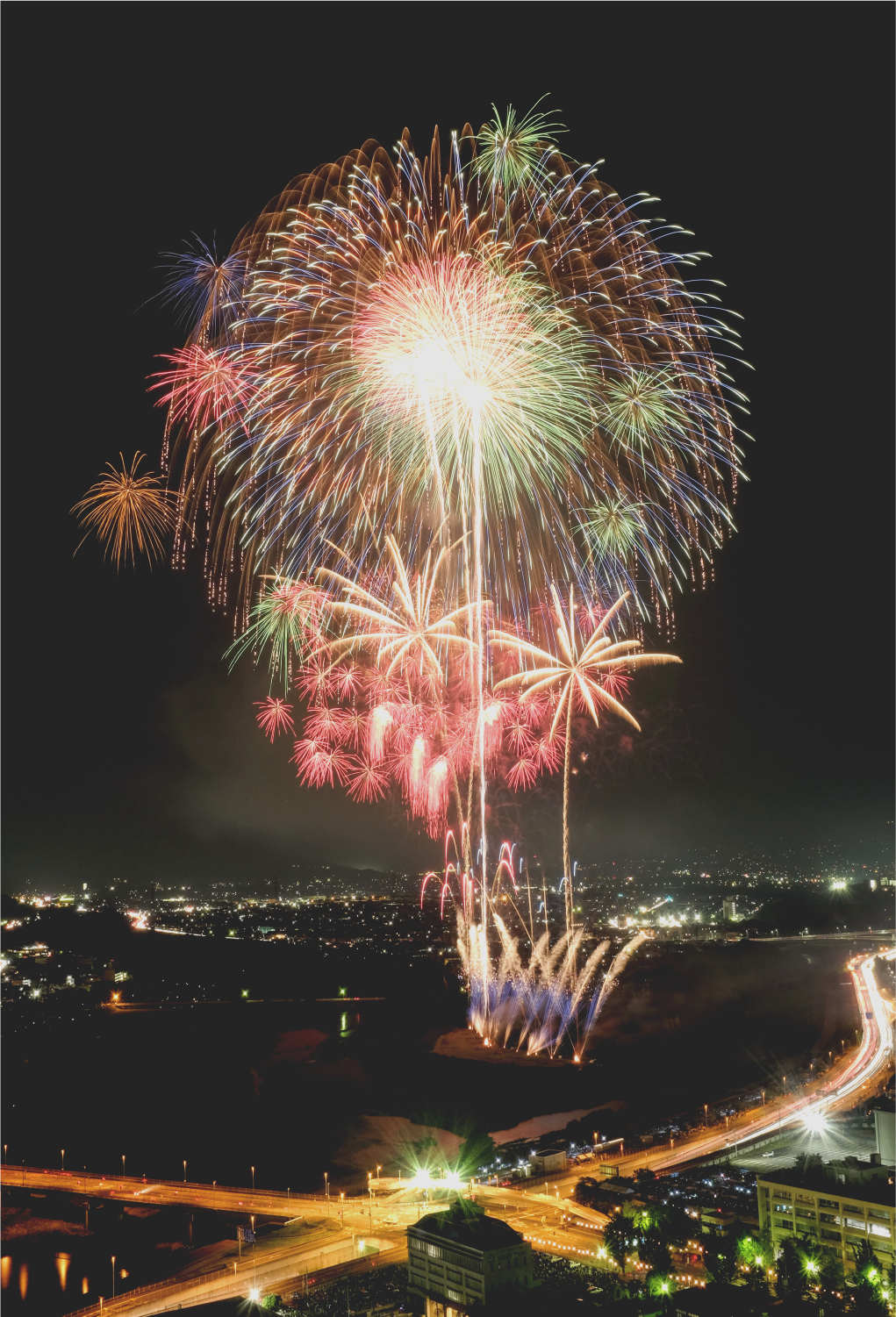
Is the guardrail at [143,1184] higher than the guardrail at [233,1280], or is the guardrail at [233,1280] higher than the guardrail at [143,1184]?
the guardrail at [233,1280]

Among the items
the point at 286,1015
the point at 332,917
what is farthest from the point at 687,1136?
the point at 332,917

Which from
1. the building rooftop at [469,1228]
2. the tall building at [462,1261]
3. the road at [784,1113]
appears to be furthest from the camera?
the road at [784,1113]

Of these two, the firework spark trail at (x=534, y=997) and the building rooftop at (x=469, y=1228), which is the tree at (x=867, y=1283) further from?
the firework spark trail at (x=534, y=997)

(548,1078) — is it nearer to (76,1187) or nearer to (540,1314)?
(76,1187)

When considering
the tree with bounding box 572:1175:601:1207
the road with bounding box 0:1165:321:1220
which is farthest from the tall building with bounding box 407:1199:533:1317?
the road with bounding box 0:1165:321:1220

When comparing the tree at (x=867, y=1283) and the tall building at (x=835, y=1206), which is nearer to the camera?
the tree at (x=867, y=1283)

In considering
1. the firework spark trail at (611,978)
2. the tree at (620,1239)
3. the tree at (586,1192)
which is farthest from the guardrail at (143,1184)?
the firework spark trail at (611,978)

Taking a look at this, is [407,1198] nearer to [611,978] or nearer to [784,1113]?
[784,1113]
